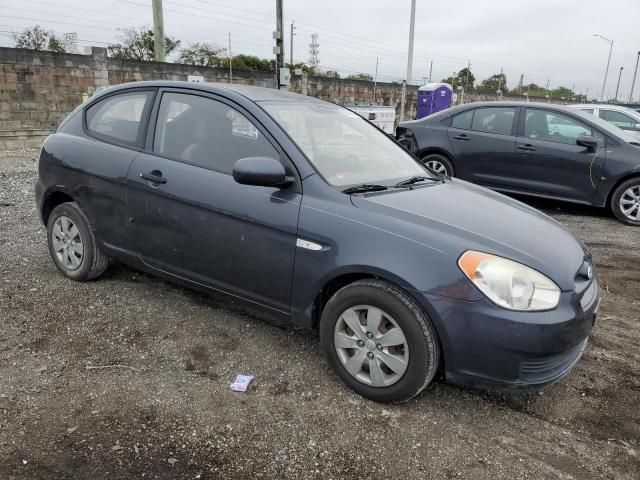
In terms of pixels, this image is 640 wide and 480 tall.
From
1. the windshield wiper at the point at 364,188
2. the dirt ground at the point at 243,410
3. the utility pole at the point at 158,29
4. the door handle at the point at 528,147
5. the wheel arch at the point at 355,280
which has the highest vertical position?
the utility pole at the point at 158,29

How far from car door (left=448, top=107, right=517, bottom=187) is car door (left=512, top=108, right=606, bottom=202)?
0.50 feet

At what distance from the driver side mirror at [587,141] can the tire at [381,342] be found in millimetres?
5562

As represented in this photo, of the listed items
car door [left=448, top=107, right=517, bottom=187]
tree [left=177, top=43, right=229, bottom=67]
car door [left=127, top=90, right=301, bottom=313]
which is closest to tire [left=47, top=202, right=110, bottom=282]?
car door [left=127, top=90, right=301, bottom=313]

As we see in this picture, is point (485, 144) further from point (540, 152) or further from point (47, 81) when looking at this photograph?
point (47, 81)

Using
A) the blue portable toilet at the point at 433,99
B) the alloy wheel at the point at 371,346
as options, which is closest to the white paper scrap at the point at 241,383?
the alloy wheel at the point at 371,346

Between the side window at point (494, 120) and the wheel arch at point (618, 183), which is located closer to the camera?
the wheel arch at point (618, 183)

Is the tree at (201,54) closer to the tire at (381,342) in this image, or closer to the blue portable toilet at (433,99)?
the blue portable toilet at (433,99)

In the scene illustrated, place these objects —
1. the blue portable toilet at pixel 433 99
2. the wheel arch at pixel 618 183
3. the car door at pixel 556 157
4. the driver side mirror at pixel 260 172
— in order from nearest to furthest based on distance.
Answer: the driver side mirror at pixel 260 172, the wheel arch at pixel 618 183, the car door at pixel 556 157, the blue portable toilet at pixel 433 99

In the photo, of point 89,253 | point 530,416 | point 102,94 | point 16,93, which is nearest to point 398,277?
point 530,416

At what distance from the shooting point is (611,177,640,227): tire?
6.96m

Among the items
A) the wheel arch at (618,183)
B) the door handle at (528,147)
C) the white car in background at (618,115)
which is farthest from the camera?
the white car in background at (618,115)

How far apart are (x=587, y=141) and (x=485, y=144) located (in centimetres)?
134

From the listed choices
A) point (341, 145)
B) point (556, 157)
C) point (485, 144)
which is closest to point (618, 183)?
point (556, 157)

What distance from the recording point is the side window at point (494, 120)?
7.63m
